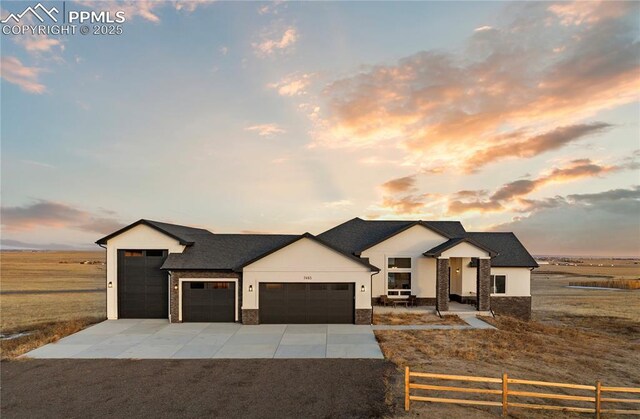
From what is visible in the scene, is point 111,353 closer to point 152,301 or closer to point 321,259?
point 152,301

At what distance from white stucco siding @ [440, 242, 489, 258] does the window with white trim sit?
11.2 ft

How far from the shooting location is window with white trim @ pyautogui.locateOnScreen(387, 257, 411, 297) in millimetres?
24781

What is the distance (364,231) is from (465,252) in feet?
26.5

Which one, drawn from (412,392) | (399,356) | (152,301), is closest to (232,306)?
(152,301)

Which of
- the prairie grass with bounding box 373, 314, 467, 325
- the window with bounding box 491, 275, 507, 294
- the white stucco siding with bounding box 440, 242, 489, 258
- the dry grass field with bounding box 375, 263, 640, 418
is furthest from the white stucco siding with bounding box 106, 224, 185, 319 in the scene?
the window with bounding box 491, 275, 507, 294

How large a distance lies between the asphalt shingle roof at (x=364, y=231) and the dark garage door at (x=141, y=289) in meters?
11.8

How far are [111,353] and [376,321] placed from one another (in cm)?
1334

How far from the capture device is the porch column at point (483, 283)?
73.4 ft

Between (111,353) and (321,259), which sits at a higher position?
(321,259)

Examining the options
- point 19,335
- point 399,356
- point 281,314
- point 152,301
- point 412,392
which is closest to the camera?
point 412,392

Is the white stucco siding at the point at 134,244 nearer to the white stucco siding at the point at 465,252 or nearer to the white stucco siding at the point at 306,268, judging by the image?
the white stucco siding at the point at 306,268

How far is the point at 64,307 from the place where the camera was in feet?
86.0

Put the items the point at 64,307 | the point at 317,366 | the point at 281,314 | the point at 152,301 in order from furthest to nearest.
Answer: the point at 64,307, the point at 152,301, the point at 281,314, the point at 317,366

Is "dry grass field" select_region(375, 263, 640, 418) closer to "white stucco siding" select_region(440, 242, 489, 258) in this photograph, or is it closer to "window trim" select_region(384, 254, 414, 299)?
"white stucco siding" select_region(440, 242, 489, 258)
